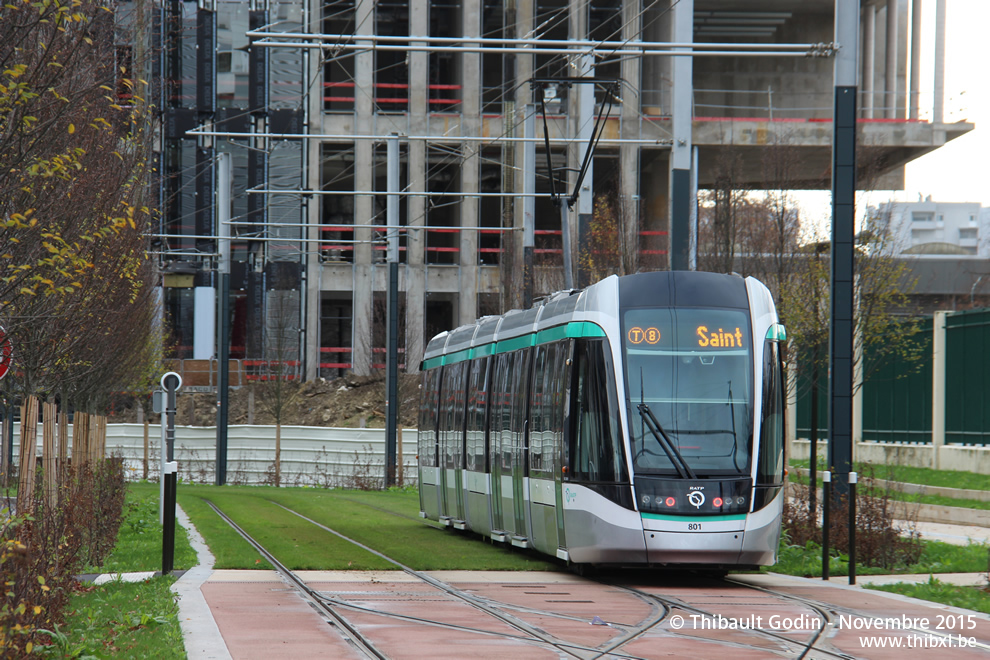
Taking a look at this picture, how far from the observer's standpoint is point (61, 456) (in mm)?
18500

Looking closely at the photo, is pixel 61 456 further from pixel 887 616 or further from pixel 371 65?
pixel 371 65

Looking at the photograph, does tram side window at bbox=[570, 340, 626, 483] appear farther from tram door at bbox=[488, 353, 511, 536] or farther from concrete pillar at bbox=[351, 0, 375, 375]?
concrete pillar at bbox=[351, 0, 375, 375]

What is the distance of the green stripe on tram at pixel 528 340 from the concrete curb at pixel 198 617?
4891 millimetres

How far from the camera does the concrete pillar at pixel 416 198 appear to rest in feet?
171

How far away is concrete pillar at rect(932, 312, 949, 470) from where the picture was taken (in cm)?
3119

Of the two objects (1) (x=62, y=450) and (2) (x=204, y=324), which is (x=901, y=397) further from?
(2) (x=204, y=324)

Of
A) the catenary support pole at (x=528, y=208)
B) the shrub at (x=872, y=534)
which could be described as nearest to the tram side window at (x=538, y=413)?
the shrub at (x=872, y=534)

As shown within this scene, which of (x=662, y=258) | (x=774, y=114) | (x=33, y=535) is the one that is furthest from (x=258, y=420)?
(x=33, y=535)

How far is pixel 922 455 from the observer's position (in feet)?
107

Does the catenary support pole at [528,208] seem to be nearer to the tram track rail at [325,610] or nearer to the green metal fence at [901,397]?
the green metal fence at [901,397]

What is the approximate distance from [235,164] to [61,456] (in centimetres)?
3845

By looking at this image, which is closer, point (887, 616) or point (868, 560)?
point (887, 616)

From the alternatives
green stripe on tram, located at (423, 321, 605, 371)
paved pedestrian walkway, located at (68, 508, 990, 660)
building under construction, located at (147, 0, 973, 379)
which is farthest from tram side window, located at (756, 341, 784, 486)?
building under construction, located at (147, 0, 973, 379)

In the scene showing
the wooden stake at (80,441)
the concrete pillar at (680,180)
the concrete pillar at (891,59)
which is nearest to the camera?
the wooden stake at (80,441)
